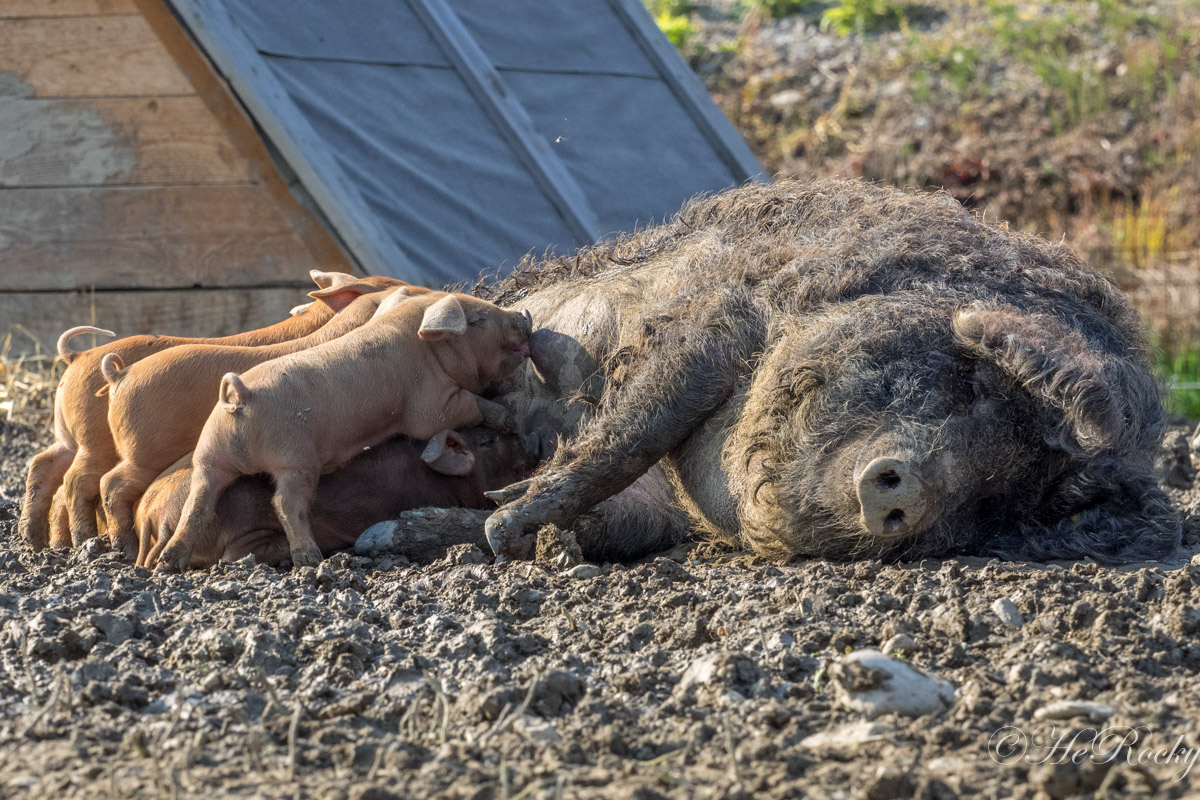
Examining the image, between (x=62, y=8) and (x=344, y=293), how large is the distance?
232 centimetres

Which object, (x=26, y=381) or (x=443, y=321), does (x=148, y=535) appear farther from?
(x=26, y=381)

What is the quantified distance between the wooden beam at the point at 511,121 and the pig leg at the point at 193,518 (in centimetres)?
293

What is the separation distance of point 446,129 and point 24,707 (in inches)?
156

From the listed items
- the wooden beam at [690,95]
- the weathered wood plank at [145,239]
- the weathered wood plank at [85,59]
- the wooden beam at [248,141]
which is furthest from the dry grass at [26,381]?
the wooden beam at [690,95]

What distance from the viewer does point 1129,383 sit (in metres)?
3.44

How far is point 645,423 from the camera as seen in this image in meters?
3.52

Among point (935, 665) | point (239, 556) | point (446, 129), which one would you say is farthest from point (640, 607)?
point (446, 129)

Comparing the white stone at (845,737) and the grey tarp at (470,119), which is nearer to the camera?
the white stone at (845,737)

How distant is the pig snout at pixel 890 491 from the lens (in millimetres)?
2975

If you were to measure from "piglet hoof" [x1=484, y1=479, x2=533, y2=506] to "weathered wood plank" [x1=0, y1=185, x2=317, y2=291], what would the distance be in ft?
7.34

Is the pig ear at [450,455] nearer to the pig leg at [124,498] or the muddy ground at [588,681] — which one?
the muddy ground at [588,681]

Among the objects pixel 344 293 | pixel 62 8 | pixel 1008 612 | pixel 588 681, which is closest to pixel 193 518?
pixel 344 293

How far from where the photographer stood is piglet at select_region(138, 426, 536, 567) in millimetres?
3436

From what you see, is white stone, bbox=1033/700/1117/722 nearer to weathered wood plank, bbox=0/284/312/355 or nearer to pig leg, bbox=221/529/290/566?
pig leg, bbox=221/529/290/566
